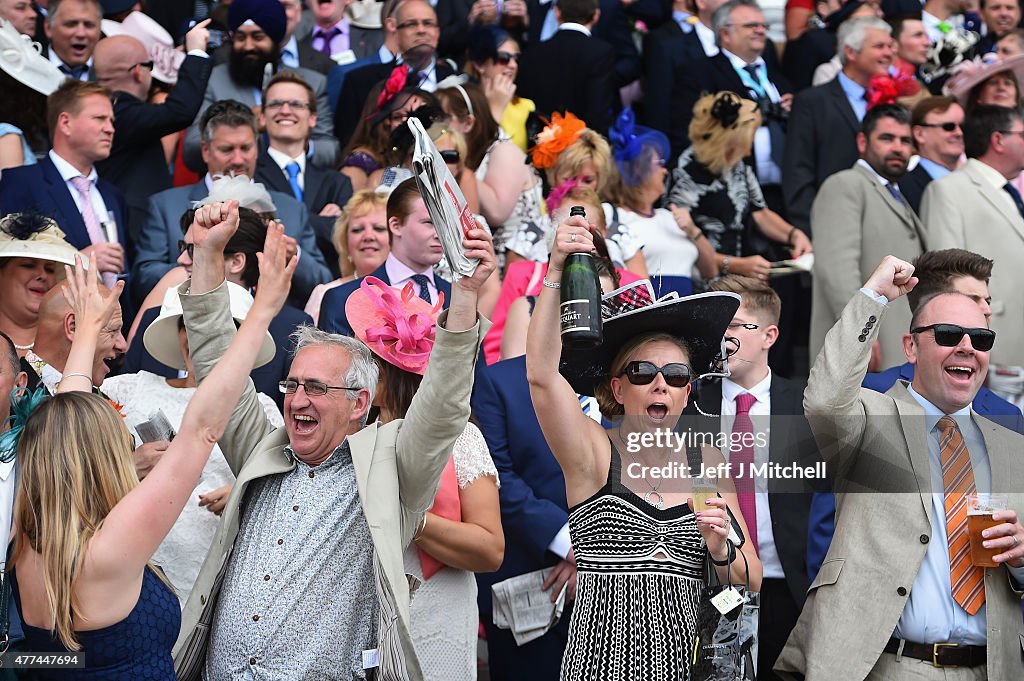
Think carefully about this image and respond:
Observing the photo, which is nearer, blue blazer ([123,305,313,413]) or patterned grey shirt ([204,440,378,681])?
patterned grey shirt ([204,440,378,681])

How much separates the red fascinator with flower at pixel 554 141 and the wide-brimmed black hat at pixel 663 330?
368 cm

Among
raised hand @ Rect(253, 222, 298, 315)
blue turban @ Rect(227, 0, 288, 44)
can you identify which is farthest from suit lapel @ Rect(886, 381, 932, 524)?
blue turban @ Rect(227, 0, 288, 44)

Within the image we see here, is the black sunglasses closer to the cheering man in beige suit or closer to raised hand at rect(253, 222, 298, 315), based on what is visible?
raised hand at rect(253, 222, 298, 315)

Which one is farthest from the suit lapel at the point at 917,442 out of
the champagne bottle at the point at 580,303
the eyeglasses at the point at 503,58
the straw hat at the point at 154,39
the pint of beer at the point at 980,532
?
the straw hat at the point at 154,39

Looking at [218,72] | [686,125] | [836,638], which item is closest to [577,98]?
[686,125]

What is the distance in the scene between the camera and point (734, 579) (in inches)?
172

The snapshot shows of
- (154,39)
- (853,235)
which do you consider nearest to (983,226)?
(853,235)

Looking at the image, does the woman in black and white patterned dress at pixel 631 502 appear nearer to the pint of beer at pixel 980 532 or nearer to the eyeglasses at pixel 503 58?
the pint of beer at pixel 980 532

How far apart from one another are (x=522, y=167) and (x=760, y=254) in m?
1.73

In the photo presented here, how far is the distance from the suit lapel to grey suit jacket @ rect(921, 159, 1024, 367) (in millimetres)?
2968

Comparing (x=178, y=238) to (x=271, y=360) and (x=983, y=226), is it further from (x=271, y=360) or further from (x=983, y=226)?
(x=983, y=226)

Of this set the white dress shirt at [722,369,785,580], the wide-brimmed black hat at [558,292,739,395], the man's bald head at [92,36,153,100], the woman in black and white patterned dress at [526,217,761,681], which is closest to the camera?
the woman in black and white patterned dress at [526,217,761,681]

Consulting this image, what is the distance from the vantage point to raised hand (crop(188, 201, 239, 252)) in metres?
4.58

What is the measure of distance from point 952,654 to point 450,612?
5.71 feet
